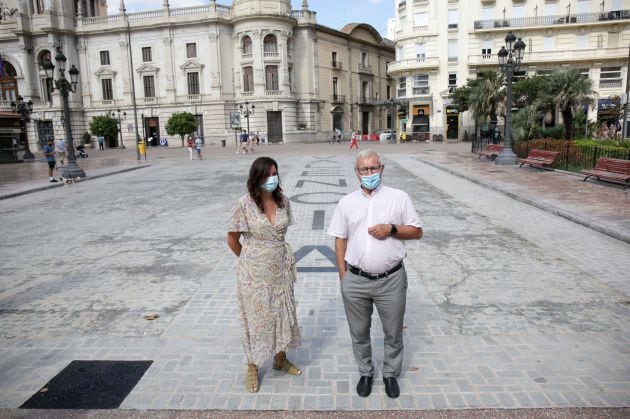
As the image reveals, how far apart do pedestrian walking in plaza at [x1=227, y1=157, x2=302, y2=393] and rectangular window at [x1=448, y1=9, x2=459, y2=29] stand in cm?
4488

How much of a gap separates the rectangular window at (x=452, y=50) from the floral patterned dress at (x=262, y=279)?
44546 mm

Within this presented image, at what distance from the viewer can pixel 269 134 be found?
5059cm

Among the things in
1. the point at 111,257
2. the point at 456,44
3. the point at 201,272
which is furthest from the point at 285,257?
the point at 456,44

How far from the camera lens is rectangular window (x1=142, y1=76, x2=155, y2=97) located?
51.8 metres

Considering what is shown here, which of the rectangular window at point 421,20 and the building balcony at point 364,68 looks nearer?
the rectangular window at point 421,20

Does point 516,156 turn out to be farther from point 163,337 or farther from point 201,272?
point 163,337

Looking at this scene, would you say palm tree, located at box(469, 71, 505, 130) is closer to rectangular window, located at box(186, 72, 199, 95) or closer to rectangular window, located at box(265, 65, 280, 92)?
rectangular window, located at box(265, 65, 280, 92)

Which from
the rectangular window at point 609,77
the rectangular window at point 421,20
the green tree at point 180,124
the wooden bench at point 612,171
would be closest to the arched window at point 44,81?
the green tree at point 180,124

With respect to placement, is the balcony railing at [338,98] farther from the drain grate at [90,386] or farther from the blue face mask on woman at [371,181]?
the blue face mask on woman at [371,181]

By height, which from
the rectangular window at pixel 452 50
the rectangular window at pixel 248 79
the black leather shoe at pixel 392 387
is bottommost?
the black leather shoe at pixel 392 387

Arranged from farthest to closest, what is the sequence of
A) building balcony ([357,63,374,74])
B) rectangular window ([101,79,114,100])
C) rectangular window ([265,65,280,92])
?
building balcony ([357,63,374,74]) → rectangular window ([101,79,114,100]) → rectangular window ([265,65,280,92])

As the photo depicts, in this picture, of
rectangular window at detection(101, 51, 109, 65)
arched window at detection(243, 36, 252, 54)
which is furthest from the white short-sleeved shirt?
rectangular window at detection(101, 51, 109, 65)

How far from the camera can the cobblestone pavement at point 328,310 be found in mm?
3502

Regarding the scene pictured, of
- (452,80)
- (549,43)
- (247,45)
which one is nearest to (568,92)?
(452,80)
